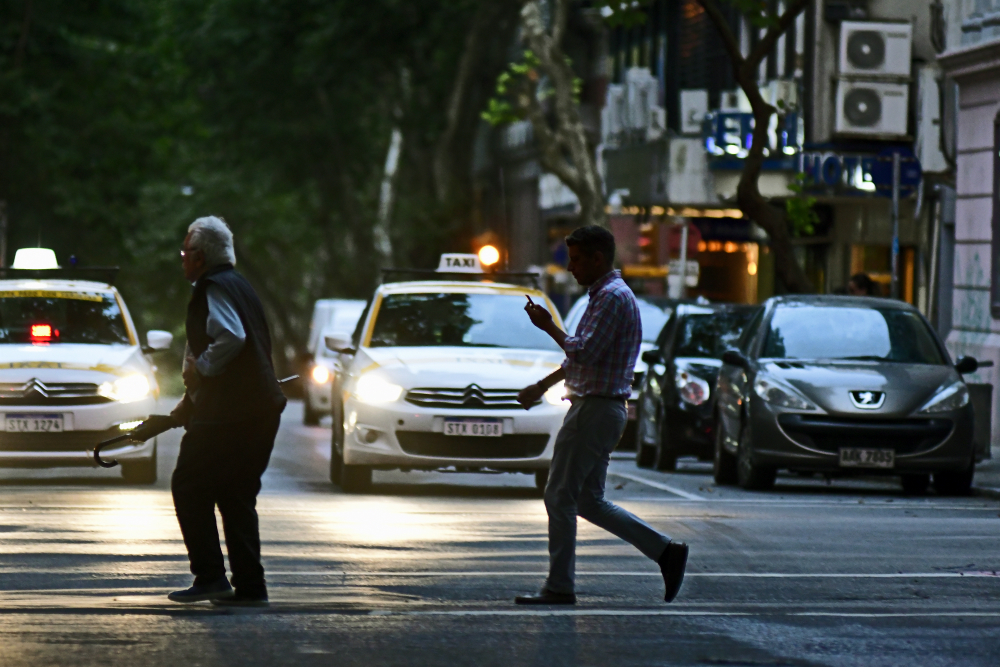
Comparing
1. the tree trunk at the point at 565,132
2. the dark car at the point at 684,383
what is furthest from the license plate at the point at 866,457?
the tree trunk at the point at 565,132

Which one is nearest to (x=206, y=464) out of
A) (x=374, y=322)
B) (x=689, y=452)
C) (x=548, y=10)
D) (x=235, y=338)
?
(x=235, y=338)

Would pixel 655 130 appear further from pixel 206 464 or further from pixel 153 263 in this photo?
pixel 206 464

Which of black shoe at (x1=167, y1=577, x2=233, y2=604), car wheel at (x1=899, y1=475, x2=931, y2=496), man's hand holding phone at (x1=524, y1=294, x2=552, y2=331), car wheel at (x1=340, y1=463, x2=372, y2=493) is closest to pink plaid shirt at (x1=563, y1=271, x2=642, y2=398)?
man's hand holding phone at (x1=524, y1=294, x2=552, y2=331)

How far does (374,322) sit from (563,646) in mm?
9613

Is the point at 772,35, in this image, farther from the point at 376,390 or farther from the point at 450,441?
the point at 450,441

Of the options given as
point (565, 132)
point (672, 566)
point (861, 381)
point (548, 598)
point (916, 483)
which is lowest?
point (916, 483)

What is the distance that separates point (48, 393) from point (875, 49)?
17.9 metres

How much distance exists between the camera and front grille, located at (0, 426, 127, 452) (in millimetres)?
17312

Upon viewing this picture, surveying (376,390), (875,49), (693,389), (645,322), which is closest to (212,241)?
(376,390)

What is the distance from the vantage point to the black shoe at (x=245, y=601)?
9727 millimetres

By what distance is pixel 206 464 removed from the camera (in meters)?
9.66

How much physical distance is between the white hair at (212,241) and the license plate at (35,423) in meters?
7.89

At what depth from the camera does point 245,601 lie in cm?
975

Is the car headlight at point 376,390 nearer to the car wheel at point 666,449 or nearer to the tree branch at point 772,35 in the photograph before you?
the car wheel at point 666,449
